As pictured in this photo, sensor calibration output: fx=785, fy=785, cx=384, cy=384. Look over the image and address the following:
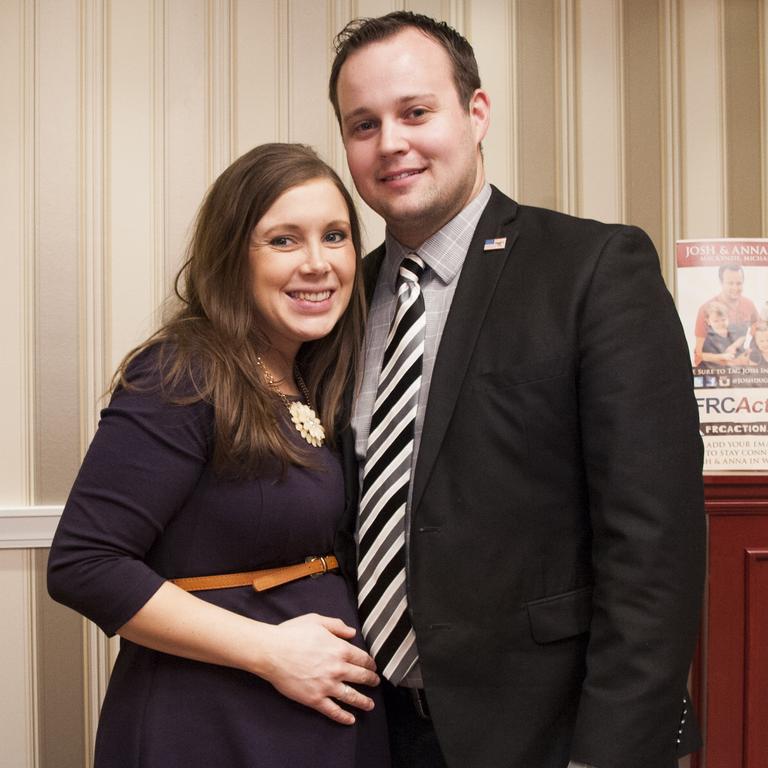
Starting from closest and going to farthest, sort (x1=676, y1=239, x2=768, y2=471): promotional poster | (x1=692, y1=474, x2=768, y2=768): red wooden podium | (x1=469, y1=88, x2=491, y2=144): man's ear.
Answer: (x1=469, y1=88, x2=491, y2=144): man's ear < (x1=692, y1=474, x2=768, y2=768): red wooden podium < (x1=676, y1=239, x2=768, y2=471): promotional poster

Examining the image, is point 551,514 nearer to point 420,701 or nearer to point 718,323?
point 420,701

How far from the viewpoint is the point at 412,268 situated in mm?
1451

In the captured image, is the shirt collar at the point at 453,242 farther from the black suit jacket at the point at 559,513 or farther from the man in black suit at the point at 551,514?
the black suit jacket at the point at 559,513

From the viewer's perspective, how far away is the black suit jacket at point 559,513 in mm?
1128

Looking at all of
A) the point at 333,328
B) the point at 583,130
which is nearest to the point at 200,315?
the point at 333,328

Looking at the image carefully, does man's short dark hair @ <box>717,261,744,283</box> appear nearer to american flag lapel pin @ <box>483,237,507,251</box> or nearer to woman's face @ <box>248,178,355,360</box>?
american flag lapel pin @ <box>483,237,507,251</box>

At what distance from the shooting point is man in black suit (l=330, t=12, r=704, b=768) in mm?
1124

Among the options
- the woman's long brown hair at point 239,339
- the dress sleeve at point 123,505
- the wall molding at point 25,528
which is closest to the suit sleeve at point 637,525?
the woman's long brown hair at point 239,339

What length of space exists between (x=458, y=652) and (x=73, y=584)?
596 millimetres

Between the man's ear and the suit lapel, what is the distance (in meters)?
0.20

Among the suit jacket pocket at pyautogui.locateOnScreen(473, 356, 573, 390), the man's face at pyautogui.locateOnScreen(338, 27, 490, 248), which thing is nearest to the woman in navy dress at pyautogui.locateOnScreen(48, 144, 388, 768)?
the man's face at pyautogui.locateOnScreen(338, 27, 490, 248)

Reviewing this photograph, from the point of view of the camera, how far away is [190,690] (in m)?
1.25

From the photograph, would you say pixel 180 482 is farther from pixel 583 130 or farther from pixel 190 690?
pixel 583 130

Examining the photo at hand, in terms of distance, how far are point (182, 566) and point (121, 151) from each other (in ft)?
4.70
